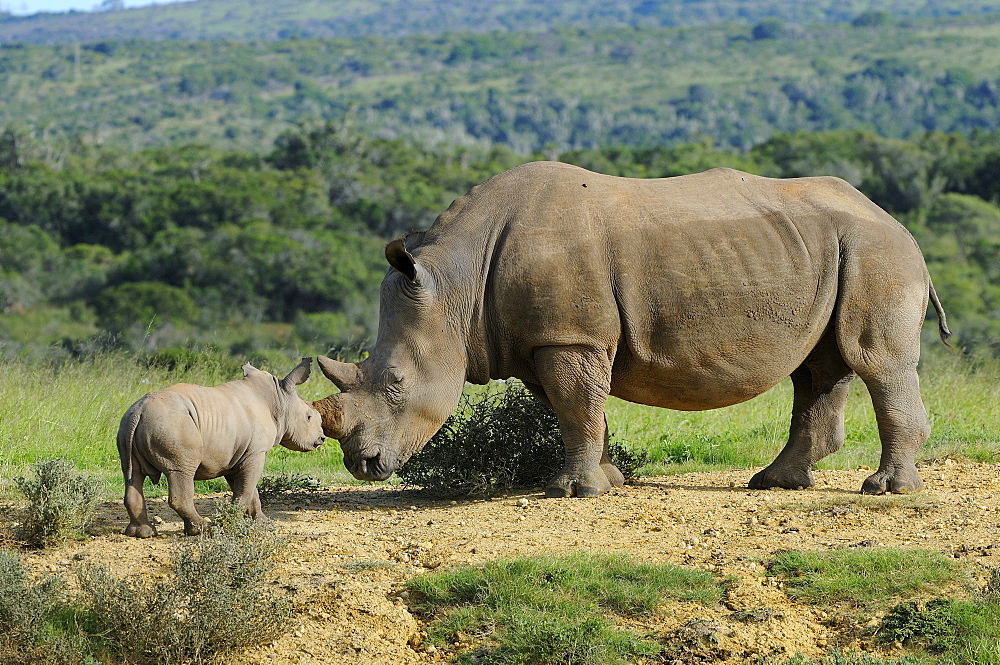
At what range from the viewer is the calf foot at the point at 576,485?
26.1 ft

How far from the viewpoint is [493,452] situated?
8.46m

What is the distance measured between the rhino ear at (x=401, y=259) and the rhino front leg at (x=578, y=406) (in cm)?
88

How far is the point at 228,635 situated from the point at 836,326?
4213mm

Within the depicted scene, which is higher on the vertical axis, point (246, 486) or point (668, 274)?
point (668, 274)

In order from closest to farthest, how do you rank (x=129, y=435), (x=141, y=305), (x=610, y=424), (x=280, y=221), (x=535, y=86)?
(x=129, y=435) → (x=610, y=424) → (x=141, y=305) → (x=280, y=221) → (x=535, y=86)

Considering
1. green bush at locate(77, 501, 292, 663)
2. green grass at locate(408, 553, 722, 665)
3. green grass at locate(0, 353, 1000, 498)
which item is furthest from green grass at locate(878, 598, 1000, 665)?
green grass at locate(0, 353, 1000, 498)

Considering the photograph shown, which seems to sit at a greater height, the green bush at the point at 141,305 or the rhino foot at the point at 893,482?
the rhino foot at the point at 893,482

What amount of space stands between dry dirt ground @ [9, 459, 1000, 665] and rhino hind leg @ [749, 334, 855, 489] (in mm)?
212

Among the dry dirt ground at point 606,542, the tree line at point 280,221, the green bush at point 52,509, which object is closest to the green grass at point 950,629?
the dry dirt ground at point 606,542

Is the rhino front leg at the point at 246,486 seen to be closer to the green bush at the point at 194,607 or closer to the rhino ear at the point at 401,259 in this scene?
the green bush at the point at 194,607

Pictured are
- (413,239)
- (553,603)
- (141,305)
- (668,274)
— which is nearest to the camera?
(553,603)

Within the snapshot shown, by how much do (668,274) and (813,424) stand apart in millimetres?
1625

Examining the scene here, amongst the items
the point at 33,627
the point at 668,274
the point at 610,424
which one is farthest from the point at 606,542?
the point at 610,424

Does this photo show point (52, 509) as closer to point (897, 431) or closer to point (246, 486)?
point (246, 486)
